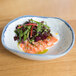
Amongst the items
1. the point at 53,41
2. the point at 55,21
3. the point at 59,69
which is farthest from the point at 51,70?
the point at 55,21

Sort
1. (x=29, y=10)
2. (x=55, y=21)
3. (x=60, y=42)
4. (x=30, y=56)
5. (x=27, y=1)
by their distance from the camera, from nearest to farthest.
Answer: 1. (x=30, y=56)
2. (x=60, y=42)
3. (x=55, y=21)
4. (x=29, y=10)
5. (x=27, y=1)

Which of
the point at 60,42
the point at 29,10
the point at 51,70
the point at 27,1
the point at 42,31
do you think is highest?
the point at 27,1

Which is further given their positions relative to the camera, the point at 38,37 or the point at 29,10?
the point at 29,10

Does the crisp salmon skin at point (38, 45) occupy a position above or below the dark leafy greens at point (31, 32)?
below

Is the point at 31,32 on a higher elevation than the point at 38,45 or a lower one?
higher

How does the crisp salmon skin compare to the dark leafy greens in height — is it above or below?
below

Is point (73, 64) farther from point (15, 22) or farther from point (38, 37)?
point (15, 22)
